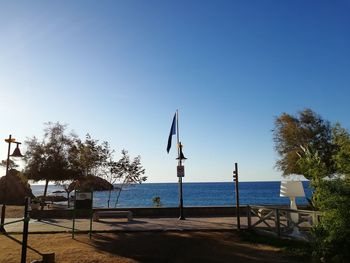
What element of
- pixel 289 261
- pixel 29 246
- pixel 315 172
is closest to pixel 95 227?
pixel 29 246

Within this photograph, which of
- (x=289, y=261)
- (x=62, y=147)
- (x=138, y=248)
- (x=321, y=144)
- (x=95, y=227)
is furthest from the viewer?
(x=62, y=147)

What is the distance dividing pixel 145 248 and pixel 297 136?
18.3 meters

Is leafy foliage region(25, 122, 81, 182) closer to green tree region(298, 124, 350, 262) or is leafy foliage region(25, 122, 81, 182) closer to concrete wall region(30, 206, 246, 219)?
concrete wall region(30, 206, 246, 219)

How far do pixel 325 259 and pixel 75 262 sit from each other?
22.4 ft

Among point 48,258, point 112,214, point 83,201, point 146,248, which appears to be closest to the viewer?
point 48,258

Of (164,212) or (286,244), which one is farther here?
(164,212)

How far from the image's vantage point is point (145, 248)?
12219 millimetres

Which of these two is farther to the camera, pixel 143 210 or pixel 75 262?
pixel 143 210

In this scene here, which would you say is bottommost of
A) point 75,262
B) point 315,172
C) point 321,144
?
point 75,262

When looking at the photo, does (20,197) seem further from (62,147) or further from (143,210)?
(143,210)

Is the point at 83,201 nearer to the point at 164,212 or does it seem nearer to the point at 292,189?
the point at 164,212

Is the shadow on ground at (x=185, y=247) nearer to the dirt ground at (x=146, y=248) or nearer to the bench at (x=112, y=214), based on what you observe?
the dirt ground at (x=146, y=248)

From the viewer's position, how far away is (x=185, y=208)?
2234cm

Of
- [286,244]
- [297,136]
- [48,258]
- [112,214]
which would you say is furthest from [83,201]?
[297,136]
